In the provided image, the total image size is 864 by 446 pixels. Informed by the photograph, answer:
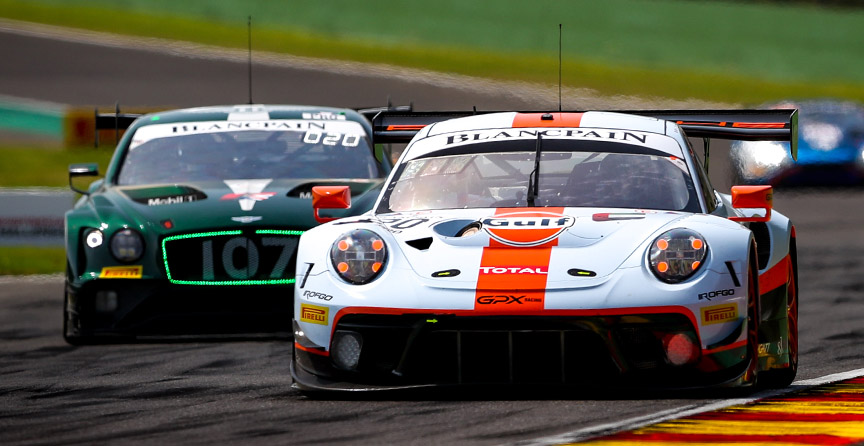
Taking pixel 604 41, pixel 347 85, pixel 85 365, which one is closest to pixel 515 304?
pixel 85 365

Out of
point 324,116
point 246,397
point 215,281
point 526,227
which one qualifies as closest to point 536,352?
point 526,227

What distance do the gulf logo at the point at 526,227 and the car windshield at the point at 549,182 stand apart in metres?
0.36

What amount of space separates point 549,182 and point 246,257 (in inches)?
96.7

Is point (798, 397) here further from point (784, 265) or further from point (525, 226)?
point (525, 226)

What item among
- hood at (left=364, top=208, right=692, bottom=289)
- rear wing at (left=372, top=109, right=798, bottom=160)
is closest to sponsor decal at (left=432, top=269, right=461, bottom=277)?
hood at (left=364, top=208, right=692, bottom=289)

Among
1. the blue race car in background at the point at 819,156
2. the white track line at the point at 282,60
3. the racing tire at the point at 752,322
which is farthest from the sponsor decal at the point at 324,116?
the white track line at the point at 282,60

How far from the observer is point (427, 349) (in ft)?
21.3

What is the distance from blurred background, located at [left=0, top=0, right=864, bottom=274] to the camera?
25.5 meters

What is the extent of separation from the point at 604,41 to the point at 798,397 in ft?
115

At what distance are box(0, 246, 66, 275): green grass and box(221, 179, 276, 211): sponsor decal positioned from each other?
5632mm

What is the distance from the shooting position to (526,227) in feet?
22.1

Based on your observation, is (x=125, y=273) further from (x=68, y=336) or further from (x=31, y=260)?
(x=31, y=260)

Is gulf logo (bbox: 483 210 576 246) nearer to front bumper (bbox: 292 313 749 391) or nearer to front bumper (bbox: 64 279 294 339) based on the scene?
front bumper (bbox: 292 313 749 391)

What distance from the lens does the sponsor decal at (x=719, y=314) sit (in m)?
6.39
